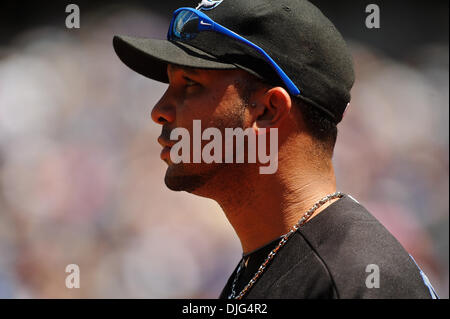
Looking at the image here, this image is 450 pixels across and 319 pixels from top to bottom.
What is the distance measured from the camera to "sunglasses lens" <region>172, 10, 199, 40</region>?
191 cm

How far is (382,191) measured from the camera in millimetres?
5082

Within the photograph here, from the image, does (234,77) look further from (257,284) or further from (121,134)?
(121,134)

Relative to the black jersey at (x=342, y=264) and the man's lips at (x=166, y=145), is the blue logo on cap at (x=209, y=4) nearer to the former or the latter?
the man's lips at (x=166, y=145)

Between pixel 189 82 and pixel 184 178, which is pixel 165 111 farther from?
pixel 184 178

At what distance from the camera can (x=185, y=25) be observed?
1.96 metres

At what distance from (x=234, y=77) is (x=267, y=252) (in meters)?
0.54

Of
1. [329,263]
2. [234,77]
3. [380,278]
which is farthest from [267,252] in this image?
[234,77]

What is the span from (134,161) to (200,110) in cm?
334

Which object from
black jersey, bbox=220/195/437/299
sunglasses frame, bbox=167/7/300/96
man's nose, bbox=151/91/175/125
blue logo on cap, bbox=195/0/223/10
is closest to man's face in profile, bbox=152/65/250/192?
man's nose, bbox=151/91/175/125

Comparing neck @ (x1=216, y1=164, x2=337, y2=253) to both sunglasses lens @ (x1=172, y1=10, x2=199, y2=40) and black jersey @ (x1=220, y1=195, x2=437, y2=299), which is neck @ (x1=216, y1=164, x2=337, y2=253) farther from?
sunglasses lens @ (x1=172, y1=10, x2=199, y2=40)

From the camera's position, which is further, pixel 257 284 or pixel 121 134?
pixel 121 134

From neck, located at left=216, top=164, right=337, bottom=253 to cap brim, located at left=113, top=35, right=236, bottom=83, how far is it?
0.38 m

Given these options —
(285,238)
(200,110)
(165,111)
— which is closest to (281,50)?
(200,110)

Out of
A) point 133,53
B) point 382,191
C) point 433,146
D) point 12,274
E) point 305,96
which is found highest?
point 133,53
